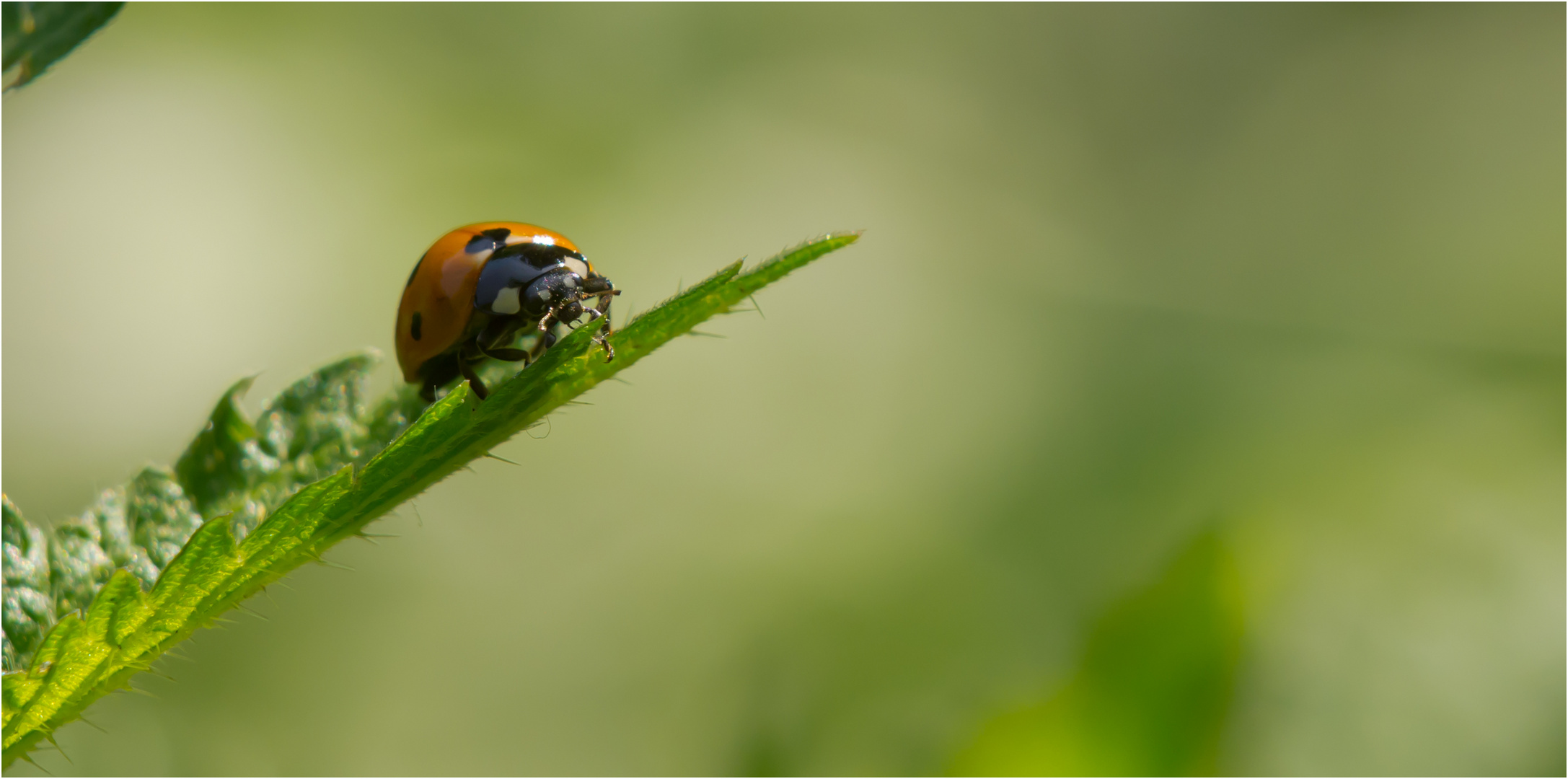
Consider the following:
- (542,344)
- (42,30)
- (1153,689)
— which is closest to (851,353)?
(542,344)

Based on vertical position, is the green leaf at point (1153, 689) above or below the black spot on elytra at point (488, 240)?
below

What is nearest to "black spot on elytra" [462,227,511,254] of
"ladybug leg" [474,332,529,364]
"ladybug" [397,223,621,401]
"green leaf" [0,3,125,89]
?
"ladybug" [397,223,621,401]

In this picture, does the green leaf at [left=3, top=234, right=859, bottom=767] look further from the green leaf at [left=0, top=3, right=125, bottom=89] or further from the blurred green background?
the blurred green background

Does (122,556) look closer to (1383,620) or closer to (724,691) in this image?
(724,691)

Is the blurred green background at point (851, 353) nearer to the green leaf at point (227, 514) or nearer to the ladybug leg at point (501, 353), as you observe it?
the ladybug leg at point (501, 353)

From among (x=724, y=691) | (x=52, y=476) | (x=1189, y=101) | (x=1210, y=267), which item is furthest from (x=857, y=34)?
(x=52, y=476)

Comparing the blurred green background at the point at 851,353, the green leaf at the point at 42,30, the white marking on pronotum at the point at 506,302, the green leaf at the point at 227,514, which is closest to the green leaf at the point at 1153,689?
the green leaf at the point at 227,514
